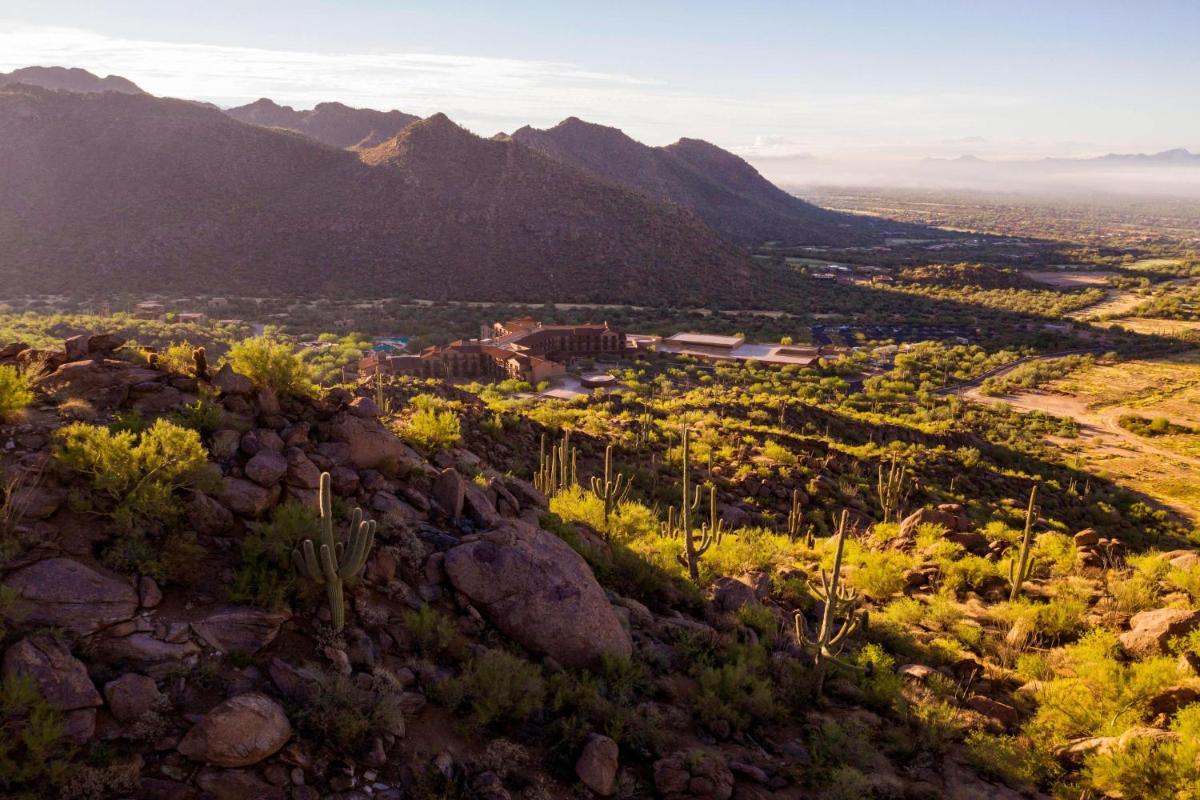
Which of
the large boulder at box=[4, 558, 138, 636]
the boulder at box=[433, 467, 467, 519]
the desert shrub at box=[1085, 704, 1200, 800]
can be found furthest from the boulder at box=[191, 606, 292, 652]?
the desert shrub at box=[1085, 704, 1200, 800]

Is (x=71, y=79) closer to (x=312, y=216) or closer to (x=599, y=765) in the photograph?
(x=312, y=216)

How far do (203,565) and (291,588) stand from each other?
2.99ft

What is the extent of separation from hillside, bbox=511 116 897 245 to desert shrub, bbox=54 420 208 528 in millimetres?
131858

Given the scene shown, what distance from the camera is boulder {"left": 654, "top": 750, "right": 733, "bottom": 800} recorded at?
7.12m

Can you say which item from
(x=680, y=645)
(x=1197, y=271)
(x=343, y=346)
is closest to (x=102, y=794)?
(x=680, y=645)

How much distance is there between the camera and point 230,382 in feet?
31.4

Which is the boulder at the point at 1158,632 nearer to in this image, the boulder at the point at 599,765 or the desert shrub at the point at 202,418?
the boulder at the point at 599,765

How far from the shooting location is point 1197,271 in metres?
122

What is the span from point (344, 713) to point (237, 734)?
2.78 feet

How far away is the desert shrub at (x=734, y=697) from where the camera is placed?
837 centimetres

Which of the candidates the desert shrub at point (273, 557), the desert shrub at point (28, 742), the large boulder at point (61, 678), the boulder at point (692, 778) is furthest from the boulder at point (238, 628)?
the boulder at point (692, 778)

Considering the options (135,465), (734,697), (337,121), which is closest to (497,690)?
(734,697)

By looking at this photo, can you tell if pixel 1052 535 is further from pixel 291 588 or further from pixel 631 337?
pixel 631 337

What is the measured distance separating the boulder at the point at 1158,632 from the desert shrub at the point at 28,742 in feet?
42.4
